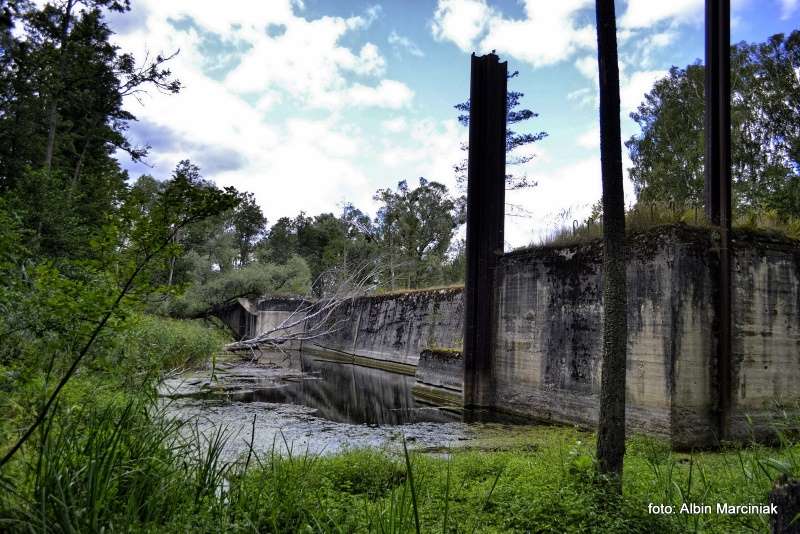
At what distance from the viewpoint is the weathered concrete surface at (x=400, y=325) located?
60.1 feet

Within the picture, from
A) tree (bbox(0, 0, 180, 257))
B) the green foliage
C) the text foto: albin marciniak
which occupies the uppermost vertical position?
tree (bbox(0, 0, 180, 257))

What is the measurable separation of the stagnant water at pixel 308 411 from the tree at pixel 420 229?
853 inches

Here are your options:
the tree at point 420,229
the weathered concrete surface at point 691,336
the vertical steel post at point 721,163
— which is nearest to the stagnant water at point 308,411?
the weathered concrete surface at point 691,336

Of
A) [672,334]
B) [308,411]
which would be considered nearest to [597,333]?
[672,334]

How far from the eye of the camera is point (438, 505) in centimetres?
366

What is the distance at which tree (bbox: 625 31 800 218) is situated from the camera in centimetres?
2164

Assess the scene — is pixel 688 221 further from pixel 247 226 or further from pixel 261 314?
pixel 247 226

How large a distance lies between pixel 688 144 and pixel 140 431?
90.6ft

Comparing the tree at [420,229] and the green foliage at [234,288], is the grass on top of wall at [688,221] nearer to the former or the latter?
the green foliage at [234,288]

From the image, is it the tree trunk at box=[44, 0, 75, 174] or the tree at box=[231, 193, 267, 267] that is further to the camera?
the tree at box=[231, 193, 267, 267]

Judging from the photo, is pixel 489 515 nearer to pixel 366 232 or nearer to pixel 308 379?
pixel 308 379

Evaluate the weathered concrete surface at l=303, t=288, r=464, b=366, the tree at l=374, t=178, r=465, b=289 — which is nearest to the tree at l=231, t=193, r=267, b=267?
the tree at l=374, t=178, r=465, b=289

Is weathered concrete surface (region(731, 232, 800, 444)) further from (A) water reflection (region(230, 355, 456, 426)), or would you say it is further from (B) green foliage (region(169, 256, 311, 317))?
(B) green foliage (region(169, 256, 311, 317))

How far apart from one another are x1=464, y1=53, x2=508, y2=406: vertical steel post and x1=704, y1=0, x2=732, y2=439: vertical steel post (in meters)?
4.68
